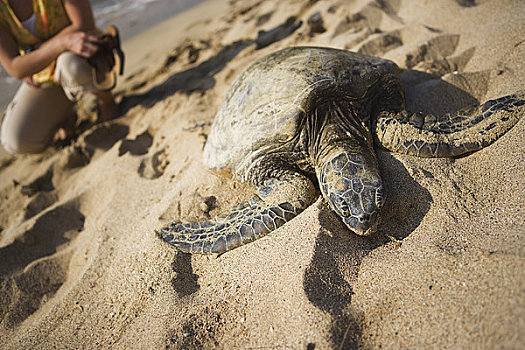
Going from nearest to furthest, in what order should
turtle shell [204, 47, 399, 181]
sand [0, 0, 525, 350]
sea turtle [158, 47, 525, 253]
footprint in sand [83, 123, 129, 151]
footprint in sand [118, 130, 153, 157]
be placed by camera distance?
1. sand [0, 0, 525, 350]
2. sea turtle [158, 47, 525, 253]
3. turtle shell [204, 47, 399, 181]
4. footprint in sand [118, 130, 153, 157]
5. footprint in sand [83, 123, 129, 151]

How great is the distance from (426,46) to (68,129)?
454cm

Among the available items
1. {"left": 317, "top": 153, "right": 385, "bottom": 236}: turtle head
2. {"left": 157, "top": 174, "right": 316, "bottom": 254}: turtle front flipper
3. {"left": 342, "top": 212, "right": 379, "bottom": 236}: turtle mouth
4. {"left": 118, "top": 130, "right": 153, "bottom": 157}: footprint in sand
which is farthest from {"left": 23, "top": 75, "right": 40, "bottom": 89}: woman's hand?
{"left": 342, "top": 212, "right": 379, "bottom": 236}: turtle mouth

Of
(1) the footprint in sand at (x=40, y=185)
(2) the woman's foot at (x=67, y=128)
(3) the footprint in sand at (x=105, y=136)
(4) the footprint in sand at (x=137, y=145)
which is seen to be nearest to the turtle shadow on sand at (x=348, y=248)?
(4) the footprint in sand at (x=137, y=145)

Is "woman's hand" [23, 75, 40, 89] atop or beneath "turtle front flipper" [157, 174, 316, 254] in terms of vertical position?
atop

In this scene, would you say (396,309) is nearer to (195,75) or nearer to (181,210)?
(181,210)

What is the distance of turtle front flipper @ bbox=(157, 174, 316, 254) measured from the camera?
1.88 m

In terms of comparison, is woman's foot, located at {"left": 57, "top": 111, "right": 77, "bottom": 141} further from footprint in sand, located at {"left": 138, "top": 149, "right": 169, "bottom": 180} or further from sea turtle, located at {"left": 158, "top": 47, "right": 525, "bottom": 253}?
sea turtle, located at {"left": 158, "top": 47, "right": 525, "bottom": 253}

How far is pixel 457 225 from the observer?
1.61m

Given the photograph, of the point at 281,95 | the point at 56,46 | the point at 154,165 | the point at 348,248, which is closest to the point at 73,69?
the point at 56,46

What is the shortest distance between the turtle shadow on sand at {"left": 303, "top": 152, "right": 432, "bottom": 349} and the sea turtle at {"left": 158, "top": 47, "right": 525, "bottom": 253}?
116 mm

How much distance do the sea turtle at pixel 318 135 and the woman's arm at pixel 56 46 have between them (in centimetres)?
221

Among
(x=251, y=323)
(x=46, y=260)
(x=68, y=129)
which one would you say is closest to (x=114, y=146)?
(x=68, y=129)

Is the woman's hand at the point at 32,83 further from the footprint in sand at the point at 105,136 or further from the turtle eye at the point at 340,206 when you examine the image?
the turtle eye at the point at 340,206

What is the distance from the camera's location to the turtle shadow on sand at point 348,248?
1.42 m
